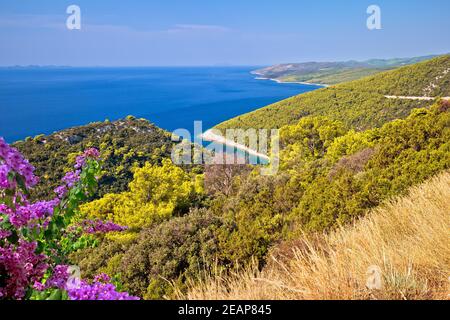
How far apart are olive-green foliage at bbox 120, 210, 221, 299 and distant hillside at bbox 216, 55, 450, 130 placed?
32.8 m

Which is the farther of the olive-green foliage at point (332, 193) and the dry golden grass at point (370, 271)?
the olive-green foliage at point (332, 193)

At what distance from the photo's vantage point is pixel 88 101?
298 ft

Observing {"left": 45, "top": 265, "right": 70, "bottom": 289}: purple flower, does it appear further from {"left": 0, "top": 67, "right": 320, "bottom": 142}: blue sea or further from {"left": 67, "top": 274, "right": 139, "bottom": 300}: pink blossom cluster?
{"left": 0, "top": 67, "right": 320, "bottom": 142}: blue sea

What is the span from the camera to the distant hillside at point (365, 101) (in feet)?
125

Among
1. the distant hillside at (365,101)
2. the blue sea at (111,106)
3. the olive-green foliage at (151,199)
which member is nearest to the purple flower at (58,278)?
the olive-green foliage at (151,199)

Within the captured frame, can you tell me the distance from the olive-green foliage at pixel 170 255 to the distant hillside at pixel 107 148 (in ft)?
54.2

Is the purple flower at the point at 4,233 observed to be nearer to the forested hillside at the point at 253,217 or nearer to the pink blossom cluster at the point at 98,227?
the forested hillside at the point at 253,217

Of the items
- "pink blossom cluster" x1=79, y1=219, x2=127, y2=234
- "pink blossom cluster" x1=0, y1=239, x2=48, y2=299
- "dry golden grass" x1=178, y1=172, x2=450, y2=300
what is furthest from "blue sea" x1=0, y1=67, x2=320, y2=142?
"dry golden grass" x1=178, y1=172, x2=450, y2=300

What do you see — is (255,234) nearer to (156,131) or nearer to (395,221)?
(395,221)

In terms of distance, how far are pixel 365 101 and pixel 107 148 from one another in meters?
29.0

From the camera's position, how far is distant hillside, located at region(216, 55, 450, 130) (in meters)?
38.0

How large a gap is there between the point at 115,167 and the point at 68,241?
25038mm

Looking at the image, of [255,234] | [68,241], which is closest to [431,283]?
[68,241]
